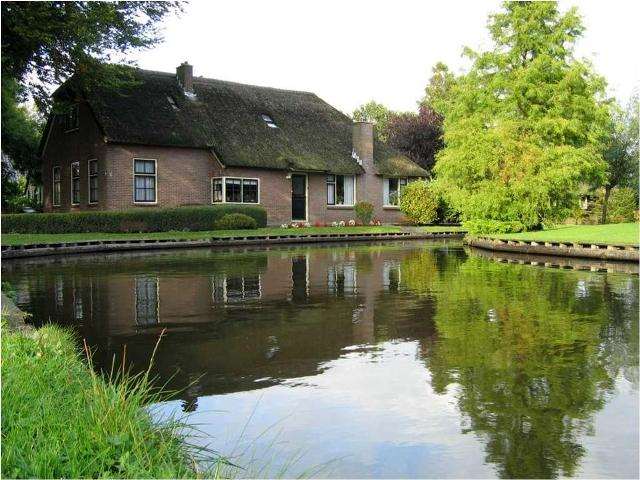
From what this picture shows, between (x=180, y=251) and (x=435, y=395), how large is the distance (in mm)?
19932

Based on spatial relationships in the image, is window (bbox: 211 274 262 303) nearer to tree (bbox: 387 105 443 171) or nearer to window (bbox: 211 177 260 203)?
window (bbox: 211 177 260 203)

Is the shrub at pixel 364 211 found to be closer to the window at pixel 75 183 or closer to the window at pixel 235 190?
the window at pixel 235 190

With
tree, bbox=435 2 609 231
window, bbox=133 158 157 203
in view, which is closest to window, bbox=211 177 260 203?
window, bbox=133 158 157 203

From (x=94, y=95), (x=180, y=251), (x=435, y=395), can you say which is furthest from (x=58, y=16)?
(x=435, y=395)

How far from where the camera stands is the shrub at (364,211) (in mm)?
41188

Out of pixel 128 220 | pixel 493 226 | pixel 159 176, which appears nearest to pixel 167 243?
pixel 128 220

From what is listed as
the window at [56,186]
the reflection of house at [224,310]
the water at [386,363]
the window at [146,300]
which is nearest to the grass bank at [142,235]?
the reflection of house at [224,310]

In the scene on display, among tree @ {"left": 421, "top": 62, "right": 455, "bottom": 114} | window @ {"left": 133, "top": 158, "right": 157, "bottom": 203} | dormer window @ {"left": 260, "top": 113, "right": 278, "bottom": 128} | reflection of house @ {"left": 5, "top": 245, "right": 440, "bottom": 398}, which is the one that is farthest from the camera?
tree @ {"left": 421, "top": 62, "right": 455, "bottom": 114}

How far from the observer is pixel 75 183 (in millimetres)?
35938

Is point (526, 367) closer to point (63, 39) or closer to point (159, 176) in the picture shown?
point (63, 39)

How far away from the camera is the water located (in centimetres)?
499

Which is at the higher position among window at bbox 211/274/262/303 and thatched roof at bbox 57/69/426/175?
thatched roof at bbox 57/69/426/175

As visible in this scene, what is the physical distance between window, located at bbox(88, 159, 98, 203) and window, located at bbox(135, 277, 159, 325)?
19.4m

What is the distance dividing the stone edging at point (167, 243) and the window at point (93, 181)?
27.7ft
